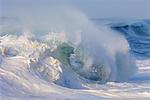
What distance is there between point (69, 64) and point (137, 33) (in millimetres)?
9049

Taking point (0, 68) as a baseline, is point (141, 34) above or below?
above

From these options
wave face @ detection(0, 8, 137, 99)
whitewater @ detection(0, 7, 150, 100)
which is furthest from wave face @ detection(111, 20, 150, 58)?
wave face @ detection(0, 8, 137, 99)

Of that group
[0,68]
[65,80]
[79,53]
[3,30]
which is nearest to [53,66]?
[65,80]

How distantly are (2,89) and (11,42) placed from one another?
2244 mm

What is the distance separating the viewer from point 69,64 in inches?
268

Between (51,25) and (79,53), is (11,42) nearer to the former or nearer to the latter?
(79,53)

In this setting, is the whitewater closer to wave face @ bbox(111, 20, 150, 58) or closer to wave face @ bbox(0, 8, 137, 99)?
wave face @ bbox(0, 8, 137, 99)

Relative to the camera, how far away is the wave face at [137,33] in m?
12.5

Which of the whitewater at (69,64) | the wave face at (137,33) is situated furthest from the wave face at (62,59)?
the wave face at (137,33)

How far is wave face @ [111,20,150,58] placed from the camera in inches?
492

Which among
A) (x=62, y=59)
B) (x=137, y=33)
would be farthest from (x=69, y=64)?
(x=137, y=33)

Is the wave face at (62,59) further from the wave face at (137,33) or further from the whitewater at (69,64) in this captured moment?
the wave face at (137,33)

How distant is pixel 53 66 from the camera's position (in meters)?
5.72

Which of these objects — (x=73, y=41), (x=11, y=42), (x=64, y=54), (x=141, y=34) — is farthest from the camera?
(x=141, y=34)
